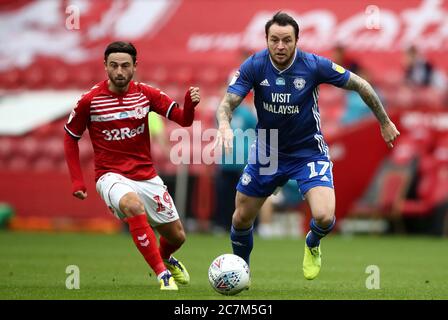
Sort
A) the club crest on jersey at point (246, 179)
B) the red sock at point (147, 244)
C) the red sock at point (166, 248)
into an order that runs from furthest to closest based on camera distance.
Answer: the red sock at point (166, 248)
the club crest on jersey at point (246, 179)
the red sock at point (147, 244)

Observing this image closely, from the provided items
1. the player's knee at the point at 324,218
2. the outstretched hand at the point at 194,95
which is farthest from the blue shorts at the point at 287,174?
the outstretched hand at the point at 194,95

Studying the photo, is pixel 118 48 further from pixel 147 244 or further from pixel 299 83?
pixel 147 244

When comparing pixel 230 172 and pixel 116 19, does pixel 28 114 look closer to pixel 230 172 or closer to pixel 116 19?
pixel 116 19

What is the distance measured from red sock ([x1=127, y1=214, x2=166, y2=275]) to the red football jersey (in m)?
0.59

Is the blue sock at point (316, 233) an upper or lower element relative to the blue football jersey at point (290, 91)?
lower

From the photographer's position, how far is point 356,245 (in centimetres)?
1551

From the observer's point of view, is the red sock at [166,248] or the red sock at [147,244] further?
the red sock at [166,248]

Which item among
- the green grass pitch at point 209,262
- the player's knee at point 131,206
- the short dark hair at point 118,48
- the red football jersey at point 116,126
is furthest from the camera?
the red football jersey at point 116,126

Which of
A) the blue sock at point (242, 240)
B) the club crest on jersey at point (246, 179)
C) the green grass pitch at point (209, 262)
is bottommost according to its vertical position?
the green grass pitch at point (209, 262)

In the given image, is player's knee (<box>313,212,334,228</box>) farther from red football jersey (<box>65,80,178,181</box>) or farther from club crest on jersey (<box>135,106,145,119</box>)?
club crest on jersey (<box>135,106,145,119</box>)

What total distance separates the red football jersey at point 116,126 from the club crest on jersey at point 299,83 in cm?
108

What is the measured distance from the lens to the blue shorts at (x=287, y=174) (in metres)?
9.22

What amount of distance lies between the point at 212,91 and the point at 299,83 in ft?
42.9

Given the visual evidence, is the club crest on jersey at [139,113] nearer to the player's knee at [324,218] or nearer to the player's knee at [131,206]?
the player's knee at [131,206]
